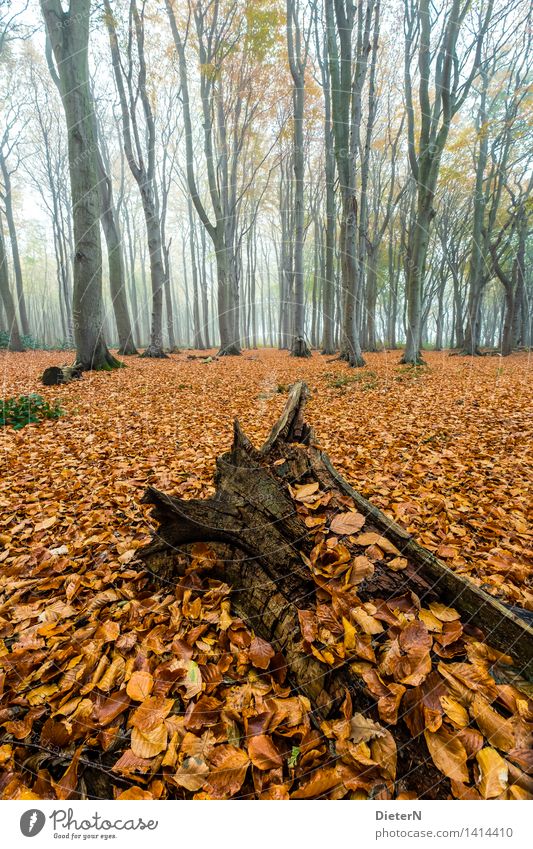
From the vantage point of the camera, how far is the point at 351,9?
5.57m

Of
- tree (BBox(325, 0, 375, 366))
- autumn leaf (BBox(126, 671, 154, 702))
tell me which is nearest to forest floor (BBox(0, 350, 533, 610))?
autumn leaf (BBox(126, 671, 154, 702))

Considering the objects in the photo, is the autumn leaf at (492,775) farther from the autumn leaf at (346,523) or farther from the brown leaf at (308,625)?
the autumn leaf at (346,523)

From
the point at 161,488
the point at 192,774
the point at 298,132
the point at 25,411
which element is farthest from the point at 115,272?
the point at 192,774

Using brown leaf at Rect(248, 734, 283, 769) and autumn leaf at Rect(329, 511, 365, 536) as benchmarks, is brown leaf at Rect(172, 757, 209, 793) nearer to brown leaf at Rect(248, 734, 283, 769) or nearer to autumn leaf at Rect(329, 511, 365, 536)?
brown leaf at Rect(248, 734, 283, 769)

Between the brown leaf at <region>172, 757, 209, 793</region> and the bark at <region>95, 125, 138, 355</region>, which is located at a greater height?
the bark at <region>95, 125, 138, 355</region>

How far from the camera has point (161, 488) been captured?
9.61ft

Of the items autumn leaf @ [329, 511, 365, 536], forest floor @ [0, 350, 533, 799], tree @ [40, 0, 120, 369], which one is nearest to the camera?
forest floor @ [0, 350, 533, 799]

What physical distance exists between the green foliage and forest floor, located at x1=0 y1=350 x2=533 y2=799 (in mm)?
195

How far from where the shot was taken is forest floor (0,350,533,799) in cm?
126

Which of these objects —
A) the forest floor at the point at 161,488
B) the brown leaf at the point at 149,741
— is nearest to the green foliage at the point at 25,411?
the forest floor at the point at 161,488

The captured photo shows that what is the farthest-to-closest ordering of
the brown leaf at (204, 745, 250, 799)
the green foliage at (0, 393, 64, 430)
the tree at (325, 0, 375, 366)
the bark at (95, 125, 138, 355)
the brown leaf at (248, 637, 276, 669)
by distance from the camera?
the bark at (95, 125, 138, 355) → the tree at (325, 0, 375, 366) → the green foliage at (0, 393, 64, 430) → the brown leaf at (248, 637, 276, 669) → the brown leaf at (204, 745, 250, 799)

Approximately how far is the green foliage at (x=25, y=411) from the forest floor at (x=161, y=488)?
195mm

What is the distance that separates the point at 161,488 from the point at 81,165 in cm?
752

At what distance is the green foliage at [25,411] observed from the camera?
15.1 ft
